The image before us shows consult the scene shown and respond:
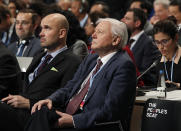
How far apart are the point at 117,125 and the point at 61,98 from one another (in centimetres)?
66

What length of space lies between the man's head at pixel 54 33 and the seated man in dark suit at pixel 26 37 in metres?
1.67

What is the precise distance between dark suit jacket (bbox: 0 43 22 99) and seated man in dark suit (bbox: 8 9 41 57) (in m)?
1.69

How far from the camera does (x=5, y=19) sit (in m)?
7.14

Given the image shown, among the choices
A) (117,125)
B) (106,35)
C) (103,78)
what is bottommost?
(117,125)

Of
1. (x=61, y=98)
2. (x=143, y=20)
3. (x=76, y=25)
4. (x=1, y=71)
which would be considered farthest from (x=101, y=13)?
(x=61, y=98)

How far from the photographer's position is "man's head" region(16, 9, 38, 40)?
698 centimetres

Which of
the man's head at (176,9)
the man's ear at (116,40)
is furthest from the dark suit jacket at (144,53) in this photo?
the man's ear at (116,40)

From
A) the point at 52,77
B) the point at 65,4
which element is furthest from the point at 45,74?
the point at 65,4

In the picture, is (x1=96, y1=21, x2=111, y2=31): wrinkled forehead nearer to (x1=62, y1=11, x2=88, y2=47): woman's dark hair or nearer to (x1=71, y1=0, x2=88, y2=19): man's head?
(x1=62, y1=11, x2=88, y2=47): woman's dark hair

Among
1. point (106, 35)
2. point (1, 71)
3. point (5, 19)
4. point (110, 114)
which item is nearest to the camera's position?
point (110, 114)

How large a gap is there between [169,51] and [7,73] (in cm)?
177

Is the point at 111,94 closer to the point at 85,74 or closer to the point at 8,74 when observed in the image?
the point at 85,74

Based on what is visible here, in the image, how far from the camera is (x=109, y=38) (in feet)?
13.0

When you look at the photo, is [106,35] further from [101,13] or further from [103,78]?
[101,13]
